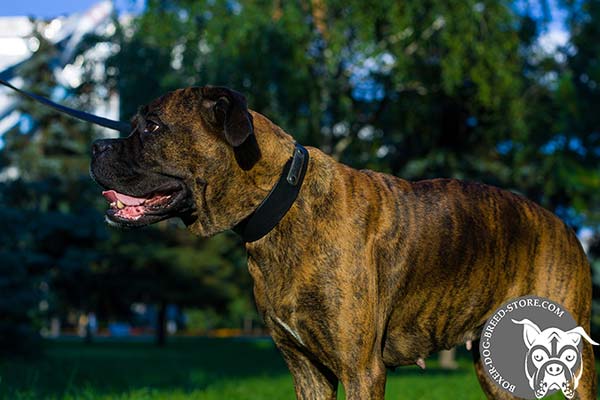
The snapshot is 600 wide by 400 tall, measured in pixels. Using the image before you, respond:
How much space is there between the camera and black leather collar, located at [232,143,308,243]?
145 inches

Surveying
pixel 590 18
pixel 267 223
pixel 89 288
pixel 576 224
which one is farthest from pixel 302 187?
pixel 89 288

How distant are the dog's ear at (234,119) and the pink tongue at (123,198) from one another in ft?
1.64

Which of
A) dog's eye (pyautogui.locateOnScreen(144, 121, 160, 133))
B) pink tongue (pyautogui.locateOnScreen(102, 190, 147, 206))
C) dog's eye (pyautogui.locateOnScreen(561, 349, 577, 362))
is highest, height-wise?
dog's eye (pyautogui.locateOnScreen(144, 121, 160, 133))

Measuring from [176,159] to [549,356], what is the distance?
6.31ft

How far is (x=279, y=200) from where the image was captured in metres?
3.68

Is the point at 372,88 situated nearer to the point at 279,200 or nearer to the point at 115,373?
the point at 115,373

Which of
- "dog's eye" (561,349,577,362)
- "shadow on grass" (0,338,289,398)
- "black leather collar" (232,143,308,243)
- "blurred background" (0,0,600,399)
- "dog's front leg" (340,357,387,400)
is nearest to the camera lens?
"dog's front leg" (340,357,387,400)

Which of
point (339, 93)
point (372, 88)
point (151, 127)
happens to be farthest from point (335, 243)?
point (372, 88)

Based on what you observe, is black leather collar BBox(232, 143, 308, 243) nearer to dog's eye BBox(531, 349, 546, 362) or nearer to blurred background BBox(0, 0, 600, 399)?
dog's eye BBox(531, 349, 546, 362)

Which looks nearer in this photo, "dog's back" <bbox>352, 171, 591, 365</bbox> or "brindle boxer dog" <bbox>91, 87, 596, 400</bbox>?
"brindle boxer dog" <bbox>91, 87, 596, 400</bbox>

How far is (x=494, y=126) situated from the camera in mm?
24562

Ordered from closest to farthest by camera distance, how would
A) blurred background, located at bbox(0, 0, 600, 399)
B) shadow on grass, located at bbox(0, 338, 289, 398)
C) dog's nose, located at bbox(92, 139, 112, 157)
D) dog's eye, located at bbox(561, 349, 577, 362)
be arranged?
1. dog's nose, located at bbox(92, 139, 112, 157)
2. dog's eye, located at bbox(561, 349, 577, 362)
3. shadow on grass, located at bbox(0, 338, 289, 398)
4. blurred background, located at bbox(0, 0, 600, 399)
